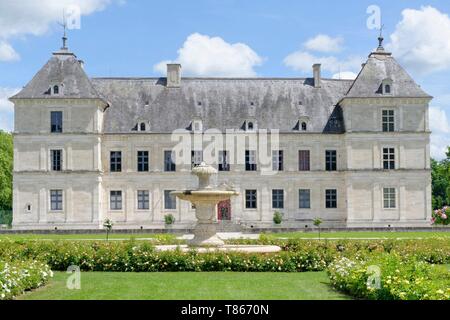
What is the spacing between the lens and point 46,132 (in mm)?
45375

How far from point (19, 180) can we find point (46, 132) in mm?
3523

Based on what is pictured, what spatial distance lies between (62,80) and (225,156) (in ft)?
38.6

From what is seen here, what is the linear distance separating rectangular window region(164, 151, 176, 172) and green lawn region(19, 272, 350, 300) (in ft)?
95.6

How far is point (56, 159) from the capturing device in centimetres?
4562

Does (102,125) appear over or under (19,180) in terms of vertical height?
over

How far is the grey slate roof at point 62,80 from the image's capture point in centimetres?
4562

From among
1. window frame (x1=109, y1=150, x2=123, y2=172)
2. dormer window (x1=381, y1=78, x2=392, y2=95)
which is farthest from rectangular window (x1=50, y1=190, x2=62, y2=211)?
dormer window (x1=381, y1=78, x2=392, y2=95)

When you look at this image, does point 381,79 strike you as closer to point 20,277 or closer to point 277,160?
point 277,160

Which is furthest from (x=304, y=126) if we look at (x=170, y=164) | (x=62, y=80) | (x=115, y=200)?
(x=62, y=80)

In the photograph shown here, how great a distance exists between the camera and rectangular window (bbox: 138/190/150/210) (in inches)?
1845

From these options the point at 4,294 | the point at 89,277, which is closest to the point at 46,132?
the point at 89,277

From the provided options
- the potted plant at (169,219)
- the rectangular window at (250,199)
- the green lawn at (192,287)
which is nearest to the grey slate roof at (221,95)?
the rectangular window at (250,199)

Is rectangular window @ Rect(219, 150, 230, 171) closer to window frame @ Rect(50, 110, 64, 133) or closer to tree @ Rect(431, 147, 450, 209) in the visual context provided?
window frame @ Rect(50, 110, 64, 133)
